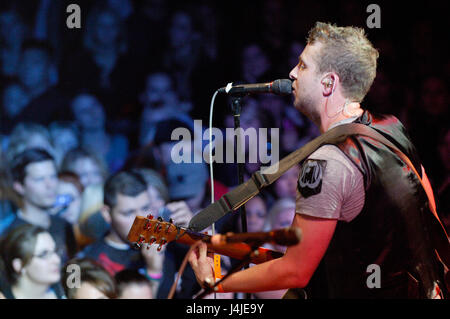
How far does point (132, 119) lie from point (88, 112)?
1.18 ft

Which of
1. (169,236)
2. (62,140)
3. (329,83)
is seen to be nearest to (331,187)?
(329,83)

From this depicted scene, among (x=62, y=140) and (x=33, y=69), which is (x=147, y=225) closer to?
(x=62, y=140)

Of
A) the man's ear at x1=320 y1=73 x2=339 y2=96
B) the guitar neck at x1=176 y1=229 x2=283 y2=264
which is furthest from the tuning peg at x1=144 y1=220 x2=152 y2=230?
the man's ear at x1=320 y1=73 x2=339 y2=96

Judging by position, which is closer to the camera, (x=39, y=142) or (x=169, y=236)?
(x=169, y=236)

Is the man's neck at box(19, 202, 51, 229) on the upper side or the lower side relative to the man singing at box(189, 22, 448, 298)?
lower

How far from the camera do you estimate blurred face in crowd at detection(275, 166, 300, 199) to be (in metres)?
4.24

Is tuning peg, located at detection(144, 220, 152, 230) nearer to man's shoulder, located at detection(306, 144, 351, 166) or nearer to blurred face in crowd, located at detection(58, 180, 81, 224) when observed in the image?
man's shoulder, located at detection(306, 144, 351, 166)

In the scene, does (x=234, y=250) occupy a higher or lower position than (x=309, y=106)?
lower

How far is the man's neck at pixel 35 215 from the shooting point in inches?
157

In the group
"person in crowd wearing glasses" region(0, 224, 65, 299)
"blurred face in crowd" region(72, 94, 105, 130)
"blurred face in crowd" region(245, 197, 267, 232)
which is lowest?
"person in crowd wearing glasses" region(0, 224, 65, 299)

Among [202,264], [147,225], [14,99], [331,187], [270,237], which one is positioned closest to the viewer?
[270,237]

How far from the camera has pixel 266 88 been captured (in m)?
2.13

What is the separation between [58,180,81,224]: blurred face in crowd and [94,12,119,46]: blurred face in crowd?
121 cm

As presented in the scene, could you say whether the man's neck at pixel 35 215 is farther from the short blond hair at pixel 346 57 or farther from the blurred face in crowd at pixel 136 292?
the short blond hair at pixel 346 57
